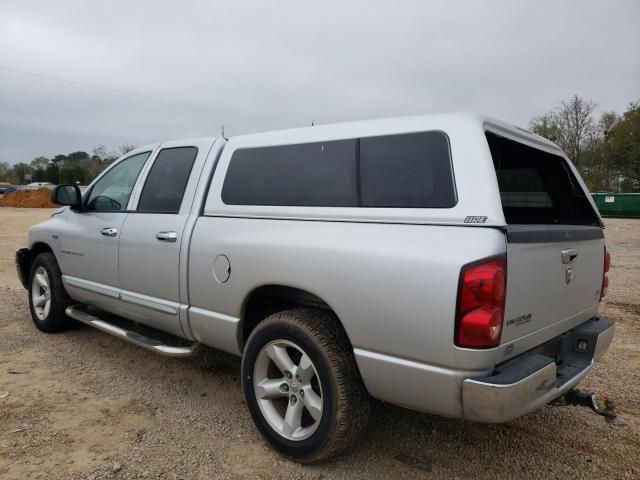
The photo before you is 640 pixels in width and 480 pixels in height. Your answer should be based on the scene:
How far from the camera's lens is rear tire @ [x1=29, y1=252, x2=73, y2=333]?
15.7ft

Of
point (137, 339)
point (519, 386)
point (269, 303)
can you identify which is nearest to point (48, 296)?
point (137, 339)

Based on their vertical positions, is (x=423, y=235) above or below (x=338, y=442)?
above

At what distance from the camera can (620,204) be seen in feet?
93.8

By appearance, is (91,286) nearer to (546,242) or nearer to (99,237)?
(99,237)

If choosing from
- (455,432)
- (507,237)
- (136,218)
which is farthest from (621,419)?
(136,218)

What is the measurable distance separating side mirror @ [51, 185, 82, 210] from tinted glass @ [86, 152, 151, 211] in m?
0.10

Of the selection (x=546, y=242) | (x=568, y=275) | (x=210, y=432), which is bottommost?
(x=210, y=432)

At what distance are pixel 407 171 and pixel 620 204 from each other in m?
31.4

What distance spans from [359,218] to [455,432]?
1622mm

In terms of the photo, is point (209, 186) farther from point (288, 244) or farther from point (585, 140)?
point (585, 140)

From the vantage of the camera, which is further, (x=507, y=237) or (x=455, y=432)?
(x=455, y=432)

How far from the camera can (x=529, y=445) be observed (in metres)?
2.94

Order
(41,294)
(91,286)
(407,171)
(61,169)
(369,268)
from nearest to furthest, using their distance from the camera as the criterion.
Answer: (369,268), (407,171), (91,286), (41,294), (61,169)

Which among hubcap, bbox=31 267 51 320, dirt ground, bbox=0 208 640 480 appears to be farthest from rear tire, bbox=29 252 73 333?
dirt ground, bbox=0 208 640 480
